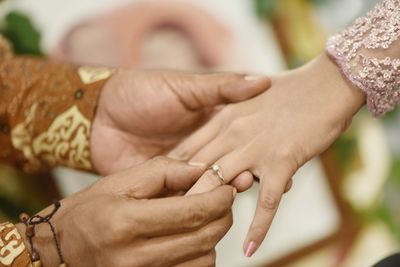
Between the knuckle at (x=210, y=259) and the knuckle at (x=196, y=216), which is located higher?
the knuckle at (x=196, y=216)

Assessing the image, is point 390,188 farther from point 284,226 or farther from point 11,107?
point 11,107

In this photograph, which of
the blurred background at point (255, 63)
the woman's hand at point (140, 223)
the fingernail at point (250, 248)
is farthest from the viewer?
the blurred background at point (255, 63)

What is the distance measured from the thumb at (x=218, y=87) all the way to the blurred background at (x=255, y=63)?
496 millimetres

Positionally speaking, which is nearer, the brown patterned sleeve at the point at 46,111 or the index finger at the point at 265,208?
the index finger at the point at 265,208

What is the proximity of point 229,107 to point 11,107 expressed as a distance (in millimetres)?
485

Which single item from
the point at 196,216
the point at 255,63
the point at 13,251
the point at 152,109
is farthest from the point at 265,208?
the point at 255,63

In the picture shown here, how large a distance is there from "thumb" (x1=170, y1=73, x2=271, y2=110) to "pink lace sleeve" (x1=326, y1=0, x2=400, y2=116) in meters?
0.17

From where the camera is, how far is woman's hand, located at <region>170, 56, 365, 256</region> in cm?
103

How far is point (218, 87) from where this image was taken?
1.14 meters

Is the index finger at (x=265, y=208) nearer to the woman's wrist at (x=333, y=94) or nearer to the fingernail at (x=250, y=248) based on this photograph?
the fingernail at (x=250, y=248)

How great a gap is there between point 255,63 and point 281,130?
72 cm

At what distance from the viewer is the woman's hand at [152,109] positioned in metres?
1.14

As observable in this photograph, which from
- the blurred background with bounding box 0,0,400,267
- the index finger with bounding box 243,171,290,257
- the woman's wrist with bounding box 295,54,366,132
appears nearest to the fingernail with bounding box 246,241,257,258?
the index finger with bounding box 243,171,290,257

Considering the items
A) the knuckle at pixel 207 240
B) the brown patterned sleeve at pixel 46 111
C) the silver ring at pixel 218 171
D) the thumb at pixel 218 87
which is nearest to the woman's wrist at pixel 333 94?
the thumb at pixel 218 87
